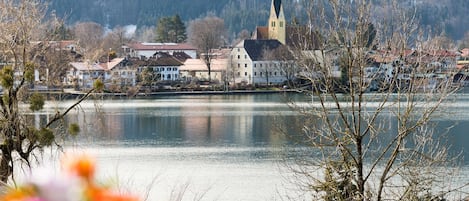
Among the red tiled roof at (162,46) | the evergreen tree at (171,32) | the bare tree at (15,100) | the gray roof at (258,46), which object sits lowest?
the bare tree at (15,100)

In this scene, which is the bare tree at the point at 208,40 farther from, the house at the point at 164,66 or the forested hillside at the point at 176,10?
the forested hillside at the point at 176,10

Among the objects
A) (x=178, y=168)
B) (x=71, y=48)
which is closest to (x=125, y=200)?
(x=178, y=168)

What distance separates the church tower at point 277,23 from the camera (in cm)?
6088

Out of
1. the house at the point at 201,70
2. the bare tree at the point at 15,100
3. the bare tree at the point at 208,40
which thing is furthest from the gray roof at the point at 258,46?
the bare tree at the point at 15,100

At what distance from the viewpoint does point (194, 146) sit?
57.3ft

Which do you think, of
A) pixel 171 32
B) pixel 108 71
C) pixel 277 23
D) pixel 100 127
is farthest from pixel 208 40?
pixel 100 127

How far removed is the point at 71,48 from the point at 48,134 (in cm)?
3874

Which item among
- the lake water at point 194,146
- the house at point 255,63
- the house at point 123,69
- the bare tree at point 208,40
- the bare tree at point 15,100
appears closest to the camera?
the bare tree at point 15,100

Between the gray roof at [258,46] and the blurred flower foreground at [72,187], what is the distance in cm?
5147

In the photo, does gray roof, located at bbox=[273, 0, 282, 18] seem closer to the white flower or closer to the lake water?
the lake water

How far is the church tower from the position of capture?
6088 centimetres

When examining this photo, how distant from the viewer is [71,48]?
44.4 metres

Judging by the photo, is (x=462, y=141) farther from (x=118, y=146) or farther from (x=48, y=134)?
(x=48, y=134)

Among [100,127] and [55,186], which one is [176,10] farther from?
[55,186]
